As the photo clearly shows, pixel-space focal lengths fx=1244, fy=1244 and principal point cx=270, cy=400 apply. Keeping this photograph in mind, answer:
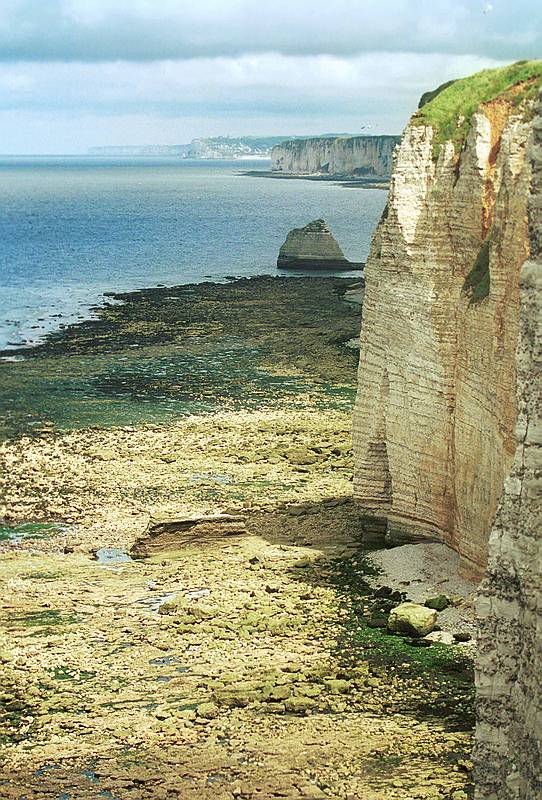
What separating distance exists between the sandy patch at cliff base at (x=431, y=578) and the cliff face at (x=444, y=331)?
306 millimetres

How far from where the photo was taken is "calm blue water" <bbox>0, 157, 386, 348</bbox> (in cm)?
7194

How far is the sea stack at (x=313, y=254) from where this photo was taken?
262 ft

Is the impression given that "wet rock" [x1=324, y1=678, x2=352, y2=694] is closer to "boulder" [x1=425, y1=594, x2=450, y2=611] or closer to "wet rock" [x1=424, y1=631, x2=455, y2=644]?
"wet rock" [x1=424, y1=631, x2=455, y2=644]

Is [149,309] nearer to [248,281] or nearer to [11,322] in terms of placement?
[11,322]

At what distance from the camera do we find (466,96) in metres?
22.2

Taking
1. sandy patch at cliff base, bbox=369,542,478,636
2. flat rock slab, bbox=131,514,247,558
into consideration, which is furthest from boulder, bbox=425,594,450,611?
flat rock slab, bbox=131,514,247,558

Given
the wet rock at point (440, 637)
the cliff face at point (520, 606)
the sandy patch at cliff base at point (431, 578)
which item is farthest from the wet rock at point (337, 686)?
the cliff face at point (520, 606)

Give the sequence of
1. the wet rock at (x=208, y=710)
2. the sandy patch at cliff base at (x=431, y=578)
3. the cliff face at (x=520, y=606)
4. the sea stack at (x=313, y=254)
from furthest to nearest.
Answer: the sea stack at (x=313, y=254) < the sandy patch at cliff base at (x=431, y=578) < the wet rock at (x=208, y=710) < the cliff face at (x=520, y=606)

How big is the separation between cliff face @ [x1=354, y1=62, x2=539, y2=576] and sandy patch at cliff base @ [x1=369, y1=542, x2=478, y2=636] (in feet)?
1.00

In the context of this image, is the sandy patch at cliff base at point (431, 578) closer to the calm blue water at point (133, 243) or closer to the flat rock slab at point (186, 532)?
the flat rock slab at point (186, 532)

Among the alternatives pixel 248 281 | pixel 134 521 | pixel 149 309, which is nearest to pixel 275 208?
pixel 248 281

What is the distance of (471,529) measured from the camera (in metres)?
21.0

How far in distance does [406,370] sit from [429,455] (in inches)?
63.2

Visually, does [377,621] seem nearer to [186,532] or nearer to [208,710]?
[208,710]
